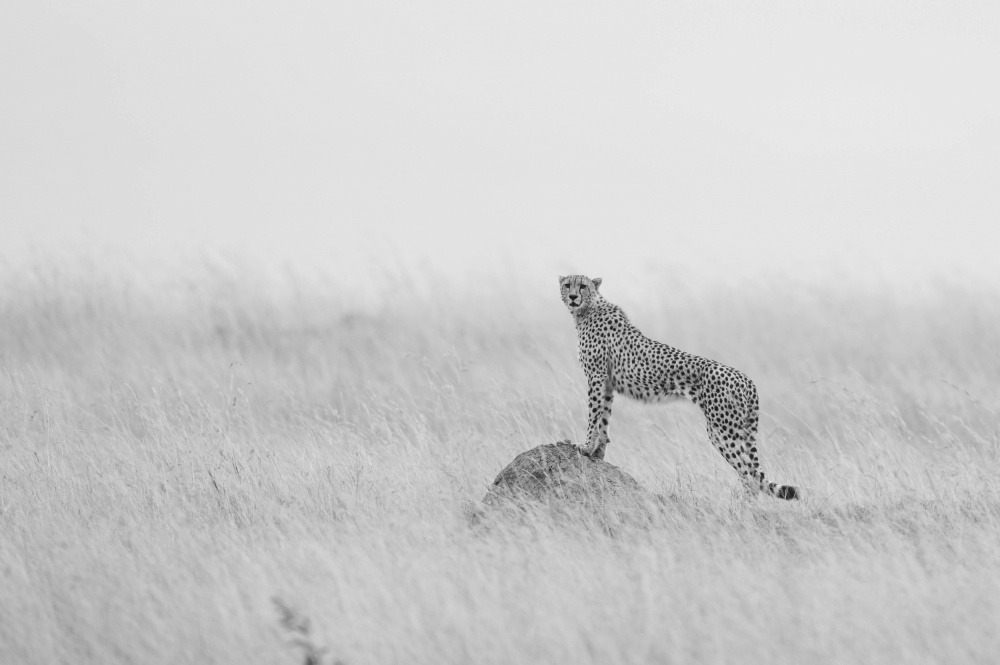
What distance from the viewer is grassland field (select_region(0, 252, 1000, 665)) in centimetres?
347

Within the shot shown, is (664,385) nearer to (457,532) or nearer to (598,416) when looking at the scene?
(598,416)

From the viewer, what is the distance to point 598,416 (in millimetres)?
5609

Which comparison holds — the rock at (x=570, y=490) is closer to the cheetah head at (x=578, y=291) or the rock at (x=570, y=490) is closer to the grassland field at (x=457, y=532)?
the grassland field at (x=457, y=532)

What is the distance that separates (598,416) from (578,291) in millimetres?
618

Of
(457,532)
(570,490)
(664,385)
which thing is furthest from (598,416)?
(457,532)

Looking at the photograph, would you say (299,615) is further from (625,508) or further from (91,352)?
(91,352)

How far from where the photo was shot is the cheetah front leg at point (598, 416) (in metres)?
5.54

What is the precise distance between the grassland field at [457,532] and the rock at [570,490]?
0.47 feet

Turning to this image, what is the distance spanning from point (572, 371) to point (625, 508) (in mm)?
4959

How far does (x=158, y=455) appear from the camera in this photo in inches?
249

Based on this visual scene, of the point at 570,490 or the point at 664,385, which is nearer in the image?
the point at 570,490

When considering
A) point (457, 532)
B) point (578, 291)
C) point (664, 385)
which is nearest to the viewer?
point (457, 532)

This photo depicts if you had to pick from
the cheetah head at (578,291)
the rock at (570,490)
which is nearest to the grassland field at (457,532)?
the rock at (570,490)

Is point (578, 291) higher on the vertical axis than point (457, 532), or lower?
higher
